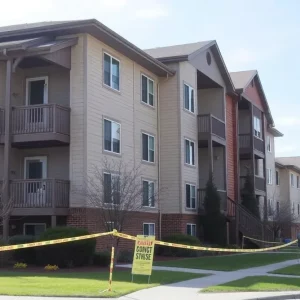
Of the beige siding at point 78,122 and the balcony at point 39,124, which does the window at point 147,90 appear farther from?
the balcony at point 39,124

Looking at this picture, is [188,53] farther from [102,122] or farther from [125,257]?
[125,257]

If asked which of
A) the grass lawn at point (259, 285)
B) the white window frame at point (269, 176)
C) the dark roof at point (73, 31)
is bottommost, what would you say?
the grass lawn at point (259, 285)

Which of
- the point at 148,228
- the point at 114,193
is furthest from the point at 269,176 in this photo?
the point at 114,193

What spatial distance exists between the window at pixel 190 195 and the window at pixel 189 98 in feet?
13.9

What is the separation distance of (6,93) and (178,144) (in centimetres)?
1052

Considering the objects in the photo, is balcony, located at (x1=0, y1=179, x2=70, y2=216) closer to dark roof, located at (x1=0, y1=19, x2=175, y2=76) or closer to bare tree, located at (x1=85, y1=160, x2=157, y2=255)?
bare tree, located at (x1=85, y1=160, x2=157, y2=255)

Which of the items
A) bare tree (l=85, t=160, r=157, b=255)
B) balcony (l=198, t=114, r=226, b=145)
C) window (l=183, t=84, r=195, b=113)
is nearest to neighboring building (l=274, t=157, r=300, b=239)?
balcony (l=198, t=114, r=226, b=145)

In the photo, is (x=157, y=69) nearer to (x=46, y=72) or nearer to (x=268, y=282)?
(x=46, y=72)

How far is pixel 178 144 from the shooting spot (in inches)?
1196

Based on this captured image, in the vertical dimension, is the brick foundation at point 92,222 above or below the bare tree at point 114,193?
below

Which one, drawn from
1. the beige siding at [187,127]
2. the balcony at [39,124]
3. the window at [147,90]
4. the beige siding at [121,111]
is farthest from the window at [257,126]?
the balcony at [39,124]

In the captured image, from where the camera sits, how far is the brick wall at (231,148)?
3788 centimetres

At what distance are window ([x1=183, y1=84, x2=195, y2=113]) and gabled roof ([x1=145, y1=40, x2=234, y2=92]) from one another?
1.66 meters

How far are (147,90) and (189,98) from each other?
326 cm
